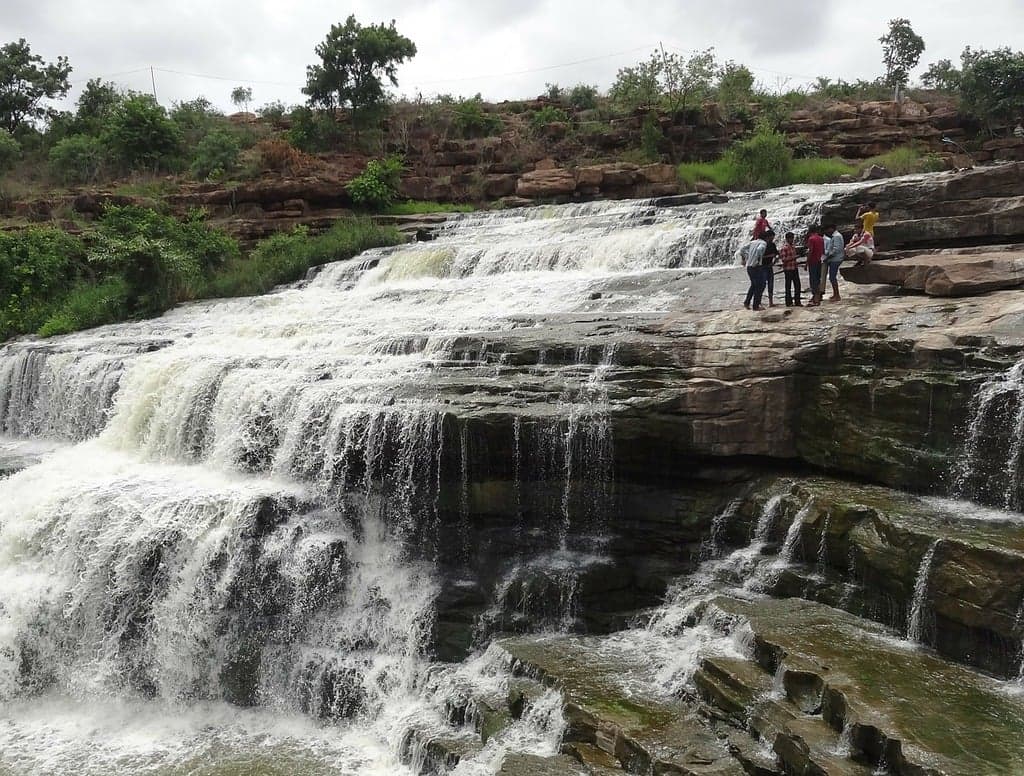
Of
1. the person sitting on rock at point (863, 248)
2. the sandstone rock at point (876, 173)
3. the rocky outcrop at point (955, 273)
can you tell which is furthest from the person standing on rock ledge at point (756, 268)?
the sandstone rock at point (876, 173)

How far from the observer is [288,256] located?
21859mm

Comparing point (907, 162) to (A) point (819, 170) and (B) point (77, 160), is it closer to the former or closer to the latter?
(A) point (819, 170)

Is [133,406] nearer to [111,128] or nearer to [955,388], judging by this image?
[955,388]

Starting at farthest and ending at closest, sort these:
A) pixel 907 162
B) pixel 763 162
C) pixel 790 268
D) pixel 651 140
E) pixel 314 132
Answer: pixel 314 132
pixel 651 140
pixel 763 162
pixel 907 162
pixel 790 268

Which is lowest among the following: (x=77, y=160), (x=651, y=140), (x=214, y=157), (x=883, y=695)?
(x=883, y=695)

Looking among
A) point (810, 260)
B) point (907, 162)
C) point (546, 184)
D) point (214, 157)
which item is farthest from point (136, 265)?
point (907, 162)

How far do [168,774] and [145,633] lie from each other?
6.96ft

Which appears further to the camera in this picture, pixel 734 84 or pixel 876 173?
pixel 734 84

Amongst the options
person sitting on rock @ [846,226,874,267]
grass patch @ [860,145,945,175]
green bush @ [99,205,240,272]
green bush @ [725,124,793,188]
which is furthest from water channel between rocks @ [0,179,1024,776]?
grass patch @ [860,145,945,175]

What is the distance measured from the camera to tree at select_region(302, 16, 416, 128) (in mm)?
31688

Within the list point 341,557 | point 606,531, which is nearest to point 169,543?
point 341,557

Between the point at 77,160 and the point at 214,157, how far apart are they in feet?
20.1

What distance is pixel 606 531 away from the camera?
356 inches

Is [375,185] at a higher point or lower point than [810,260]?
higher
